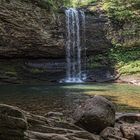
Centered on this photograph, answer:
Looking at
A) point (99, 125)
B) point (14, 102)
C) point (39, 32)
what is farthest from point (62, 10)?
point (99, 125)

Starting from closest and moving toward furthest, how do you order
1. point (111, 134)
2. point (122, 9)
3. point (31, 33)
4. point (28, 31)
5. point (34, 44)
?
point (111, 134) < point (28, 31) < point (31, 33) < point (34, 44) < point (122, 9)

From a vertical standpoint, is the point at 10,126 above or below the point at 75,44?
below

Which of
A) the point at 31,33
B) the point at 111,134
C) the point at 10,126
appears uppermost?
the point at 31,33

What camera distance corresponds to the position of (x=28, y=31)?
38906 millimetres

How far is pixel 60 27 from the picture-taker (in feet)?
139

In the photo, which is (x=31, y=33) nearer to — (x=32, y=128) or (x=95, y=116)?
(x=95, y=116)

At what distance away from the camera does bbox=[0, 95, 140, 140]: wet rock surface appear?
7.86m

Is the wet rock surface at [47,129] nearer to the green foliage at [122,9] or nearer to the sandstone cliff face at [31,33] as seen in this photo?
the sandstone cliff face at [31,33]

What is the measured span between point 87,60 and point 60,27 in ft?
15.5

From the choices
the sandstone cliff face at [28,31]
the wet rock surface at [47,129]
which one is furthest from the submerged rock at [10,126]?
the sandstone cliff face at [28,31]

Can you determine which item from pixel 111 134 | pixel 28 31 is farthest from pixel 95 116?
pixel 28 31

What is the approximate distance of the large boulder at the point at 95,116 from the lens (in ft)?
36.0

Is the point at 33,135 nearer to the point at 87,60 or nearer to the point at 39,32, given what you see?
the point at 39,32

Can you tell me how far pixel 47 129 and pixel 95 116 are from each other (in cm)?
205
